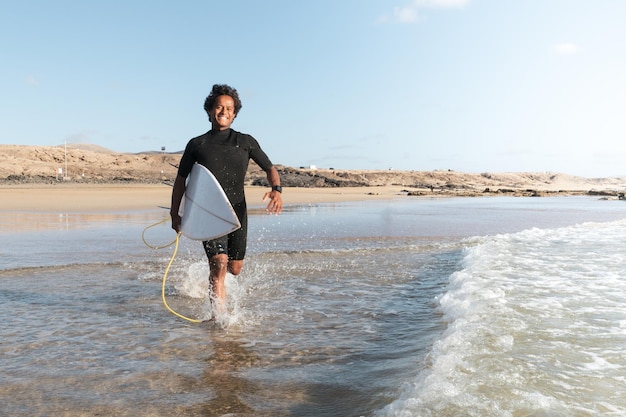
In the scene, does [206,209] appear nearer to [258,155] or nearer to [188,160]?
[188,160]

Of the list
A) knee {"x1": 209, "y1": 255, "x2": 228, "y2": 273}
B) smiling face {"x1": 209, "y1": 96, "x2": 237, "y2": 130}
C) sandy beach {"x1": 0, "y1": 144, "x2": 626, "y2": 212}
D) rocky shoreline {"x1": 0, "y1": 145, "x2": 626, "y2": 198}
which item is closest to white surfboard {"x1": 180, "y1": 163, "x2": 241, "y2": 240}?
knee {"x1": 209, "y1": 255, "x2": 228, "y2": 273}

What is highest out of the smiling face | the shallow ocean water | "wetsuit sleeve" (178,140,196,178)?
the smiling face

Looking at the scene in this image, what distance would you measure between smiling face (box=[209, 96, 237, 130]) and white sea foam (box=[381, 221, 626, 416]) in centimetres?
288

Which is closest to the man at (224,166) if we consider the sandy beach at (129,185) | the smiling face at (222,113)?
the smiling face at (222,113)

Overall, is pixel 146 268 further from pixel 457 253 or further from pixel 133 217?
pixel 133 217

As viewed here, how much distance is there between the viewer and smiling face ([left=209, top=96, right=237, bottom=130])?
5.16m

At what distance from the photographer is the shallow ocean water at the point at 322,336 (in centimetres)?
303

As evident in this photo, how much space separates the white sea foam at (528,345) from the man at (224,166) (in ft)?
7.07

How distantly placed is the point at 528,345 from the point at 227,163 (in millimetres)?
3084

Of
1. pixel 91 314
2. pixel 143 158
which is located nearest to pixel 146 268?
pixel 91 314

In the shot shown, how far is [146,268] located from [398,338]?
16.0ft

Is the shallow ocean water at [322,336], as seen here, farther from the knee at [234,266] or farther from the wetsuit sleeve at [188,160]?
the wetsuit sleeve at [188,160]

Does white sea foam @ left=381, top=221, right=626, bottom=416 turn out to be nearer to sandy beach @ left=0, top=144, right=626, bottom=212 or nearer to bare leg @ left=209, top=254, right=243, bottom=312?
bare leg @ left=209, top=254, right=243, bottom=312

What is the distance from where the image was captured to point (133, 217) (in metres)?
16.5
